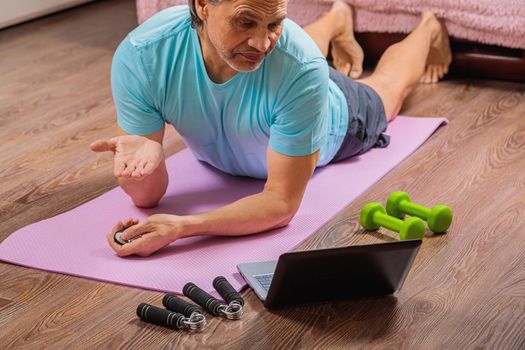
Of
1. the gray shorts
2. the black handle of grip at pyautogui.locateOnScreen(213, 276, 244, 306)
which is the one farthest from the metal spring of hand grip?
the gray shorts

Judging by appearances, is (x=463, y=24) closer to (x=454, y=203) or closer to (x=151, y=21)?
(x=454, y=203)

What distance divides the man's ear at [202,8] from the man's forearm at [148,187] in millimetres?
392

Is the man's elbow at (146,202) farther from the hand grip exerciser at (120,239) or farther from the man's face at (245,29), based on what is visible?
the man's face at (245,29)

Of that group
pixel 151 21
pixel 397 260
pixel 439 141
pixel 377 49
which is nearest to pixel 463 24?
pixel 377 49

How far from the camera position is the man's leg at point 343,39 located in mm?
3176

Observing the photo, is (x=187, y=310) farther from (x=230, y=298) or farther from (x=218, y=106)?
(x=218, y=106)

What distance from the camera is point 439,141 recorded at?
2605 millimetres

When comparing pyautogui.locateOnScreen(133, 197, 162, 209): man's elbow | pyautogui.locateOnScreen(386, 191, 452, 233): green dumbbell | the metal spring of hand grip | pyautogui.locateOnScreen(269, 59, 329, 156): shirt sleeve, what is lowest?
pyautogui.locateOnScreen(133, 197, 162, 209): man's elbow

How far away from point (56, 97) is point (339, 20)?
1056 mm

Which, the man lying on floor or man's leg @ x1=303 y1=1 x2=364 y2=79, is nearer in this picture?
the man lying on floor

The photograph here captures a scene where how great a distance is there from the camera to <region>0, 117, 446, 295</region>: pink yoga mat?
6.11 ft

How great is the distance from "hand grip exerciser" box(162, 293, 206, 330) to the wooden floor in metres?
0.02

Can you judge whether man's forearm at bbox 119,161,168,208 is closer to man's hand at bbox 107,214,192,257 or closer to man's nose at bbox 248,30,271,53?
man's hand at bbox 107,214,192,257

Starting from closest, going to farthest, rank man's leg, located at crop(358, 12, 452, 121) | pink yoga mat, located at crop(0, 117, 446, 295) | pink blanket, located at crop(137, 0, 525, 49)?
pink yoga mat, located at crop(0, 117, 446, 295)
man's leg, located at crop(358, 12, 452, 121)
pink blanket, located at crop(137, 0, 525, 49)
